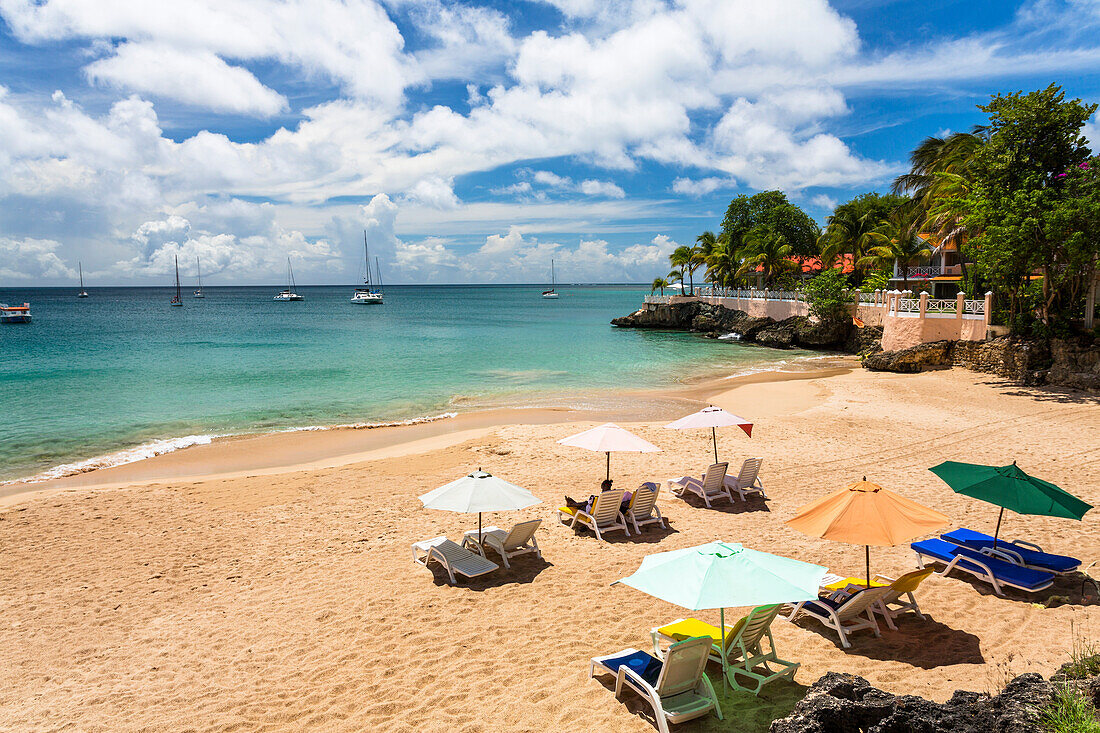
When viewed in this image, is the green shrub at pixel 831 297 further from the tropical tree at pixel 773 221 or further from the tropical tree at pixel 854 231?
the tropical tree at pixel 773 221

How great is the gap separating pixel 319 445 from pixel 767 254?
153 ft

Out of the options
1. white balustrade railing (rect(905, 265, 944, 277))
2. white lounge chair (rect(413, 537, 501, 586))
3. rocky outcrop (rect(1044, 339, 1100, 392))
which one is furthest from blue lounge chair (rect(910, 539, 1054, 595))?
white balustrade railing (rect(905, 265, 944, 277))

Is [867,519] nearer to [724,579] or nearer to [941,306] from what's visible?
[724,579]

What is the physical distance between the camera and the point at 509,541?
9102 mm

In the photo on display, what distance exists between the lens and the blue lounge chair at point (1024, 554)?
24.9 feet

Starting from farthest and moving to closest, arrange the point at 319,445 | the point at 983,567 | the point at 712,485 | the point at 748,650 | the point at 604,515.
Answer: the point at 319,445, the point at 712,485, the point at 604,515, the point at 983,567, the point at 748,650

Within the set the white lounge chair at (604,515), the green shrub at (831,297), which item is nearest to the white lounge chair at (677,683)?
the white lounge chair at (604,515)

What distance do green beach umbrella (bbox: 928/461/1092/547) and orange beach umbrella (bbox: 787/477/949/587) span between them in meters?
1.23

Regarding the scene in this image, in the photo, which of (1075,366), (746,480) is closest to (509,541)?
(746,480)

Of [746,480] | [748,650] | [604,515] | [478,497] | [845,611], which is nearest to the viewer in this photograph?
[748,650]

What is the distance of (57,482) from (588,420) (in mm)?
14773

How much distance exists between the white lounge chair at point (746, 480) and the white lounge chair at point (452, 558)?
5.37m

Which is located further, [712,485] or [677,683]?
[712,485]

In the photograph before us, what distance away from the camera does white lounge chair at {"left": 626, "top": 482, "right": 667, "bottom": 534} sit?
406 inches
